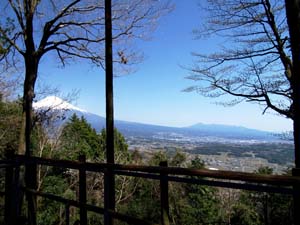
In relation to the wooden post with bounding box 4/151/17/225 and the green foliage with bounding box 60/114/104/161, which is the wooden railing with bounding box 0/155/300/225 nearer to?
the wooden post with bounding box 4/151/17/225

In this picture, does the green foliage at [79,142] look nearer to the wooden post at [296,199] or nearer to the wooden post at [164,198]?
the wooden post at [164,198]

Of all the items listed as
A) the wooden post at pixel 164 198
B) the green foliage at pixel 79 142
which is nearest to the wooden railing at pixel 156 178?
the wooden post at pixel 164 198

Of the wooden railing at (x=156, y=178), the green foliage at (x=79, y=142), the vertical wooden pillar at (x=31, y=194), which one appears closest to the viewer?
the wooden railing at (x=156, y=178)

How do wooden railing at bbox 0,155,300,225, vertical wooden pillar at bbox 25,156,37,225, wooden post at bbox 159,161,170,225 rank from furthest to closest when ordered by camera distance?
vertical wooden pillar at bbox 25,156,37,225 → wooden post at bbox 159,161,170,225 → wooden railing at bbox 0,155,300,225

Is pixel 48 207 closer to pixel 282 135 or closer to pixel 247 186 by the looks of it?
pixel 282 135

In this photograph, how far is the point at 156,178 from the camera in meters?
2.87

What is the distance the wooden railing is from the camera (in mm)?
2049

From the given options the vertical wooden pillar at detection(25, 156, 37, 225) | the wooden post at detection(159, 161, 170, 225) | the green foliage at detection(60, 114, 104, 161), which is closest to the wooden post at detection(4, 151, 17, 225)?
the vertical wooden pillar at detection(25, 156, 37, 225)

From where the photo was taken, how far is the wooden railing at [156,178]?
205 cm

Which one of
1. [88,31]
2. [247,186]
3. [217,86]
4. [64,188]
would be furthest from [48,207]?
[247,186]

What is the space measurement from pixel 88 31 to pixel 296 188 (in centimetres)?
950

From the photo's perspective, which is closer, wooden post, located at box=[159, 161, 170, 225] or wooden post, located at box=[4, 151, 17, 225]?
wooden post, located at box=[159, 161, 170, 225]

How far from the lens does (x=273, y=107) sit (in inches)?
343

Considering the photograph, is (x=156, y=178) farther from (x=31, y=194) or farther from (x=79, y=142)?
(x=79, y=142)
